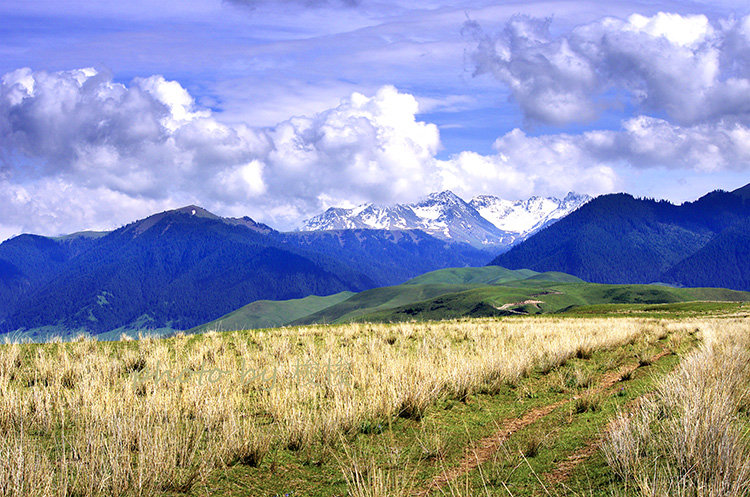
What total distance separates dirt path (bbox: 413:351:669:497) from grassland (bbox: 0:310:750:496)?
0.05m

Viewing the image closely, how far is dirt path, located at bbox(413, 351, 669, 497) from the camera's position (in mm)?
6988

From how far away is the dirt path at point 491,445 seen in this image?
699 cm

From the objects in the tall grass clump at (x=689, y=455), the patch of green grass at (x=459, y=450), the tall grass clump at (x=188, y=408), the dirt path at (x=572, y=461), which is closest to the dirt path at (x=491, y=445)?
the dirt path at (x=572, y=461)

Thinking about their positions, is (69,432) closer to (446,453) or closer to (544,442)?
(446,453)

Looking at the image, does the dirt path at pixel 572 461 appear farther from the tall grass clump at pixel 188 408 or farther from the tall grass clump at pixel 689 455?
the tall grass clump at pixel 188 408

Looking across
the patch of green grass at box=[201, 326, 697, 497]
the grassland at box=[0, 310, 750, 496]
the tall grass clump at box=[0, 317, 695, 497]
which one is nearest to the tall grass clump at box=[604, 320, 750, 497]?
the grassland at box=[0, 310, 750, 496]

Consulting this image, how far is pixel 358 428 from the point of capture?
9391mm

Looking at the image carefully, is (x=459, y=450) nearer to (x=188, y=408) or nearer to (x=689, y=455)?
(x=689, y=455)

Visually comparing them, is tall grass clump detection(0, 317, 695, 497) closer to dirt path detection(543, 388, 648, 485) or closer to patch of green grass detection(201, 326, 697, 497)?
patch of green grass detection(201, 326, 697, 497)

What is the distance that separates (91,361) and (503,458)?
1165 cm

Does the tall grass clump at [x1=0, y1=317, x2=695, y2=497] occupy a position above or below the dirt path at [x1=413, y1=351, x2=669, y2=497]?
above

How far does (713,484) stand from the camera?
520 centimetres

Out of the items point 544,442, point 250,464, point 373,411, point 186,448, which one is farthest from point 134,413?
point 544,442

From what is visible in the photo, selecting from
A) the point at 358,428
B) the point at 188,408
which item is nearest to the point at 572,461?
the point at 358,428
